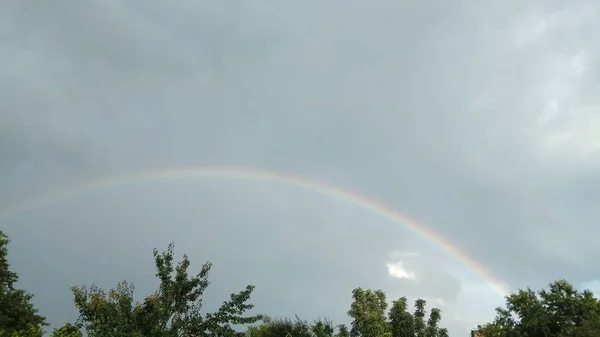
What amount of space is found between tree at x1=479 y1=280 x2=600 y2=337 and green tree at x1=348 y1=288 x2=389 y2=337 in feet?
38.3

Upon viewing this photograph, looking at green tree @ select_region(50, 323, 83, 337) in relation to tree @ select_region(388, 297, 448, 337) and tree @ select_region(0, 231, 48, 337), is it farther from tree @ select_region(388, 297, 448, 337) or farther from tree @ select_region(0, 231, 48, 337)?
tree @ select_region(388, 297, 448, 337)

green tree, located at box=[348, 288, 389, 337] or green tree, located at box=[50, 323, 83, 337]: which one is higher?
green tree, located at box=[348, 288, 389, 337]

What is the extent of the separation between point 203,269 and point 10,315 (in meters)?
23.1

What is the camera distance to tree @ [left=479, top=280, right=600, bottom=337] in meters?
41.4

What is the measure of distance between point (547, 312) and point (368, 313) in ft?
61.0

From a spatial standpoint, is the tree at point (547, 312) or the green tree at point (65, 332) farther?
the tree at point (547, 312)

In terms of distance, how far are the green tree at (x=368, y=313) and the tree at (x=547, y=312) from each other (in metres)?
11.7

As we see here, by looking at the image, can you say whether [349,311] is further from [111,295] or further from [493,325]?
[111,295]

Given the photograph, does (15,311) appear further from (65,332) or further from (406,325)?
(406,325)

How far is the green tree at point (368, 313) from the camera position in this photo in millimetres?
36812

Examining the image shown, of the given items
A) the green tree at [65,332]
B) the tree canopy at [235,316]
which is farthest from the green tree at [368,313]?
the green tree at [65,332]

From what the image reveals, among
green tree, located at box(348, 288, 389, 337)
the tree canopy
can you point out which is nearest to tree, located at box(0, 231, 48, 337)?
the tree canopy

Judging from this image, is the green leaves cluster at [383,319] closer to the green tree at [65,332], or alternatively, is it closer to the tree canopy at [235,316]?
the tree canopy at [235,316]

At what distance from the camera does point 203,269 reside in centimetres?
2250
